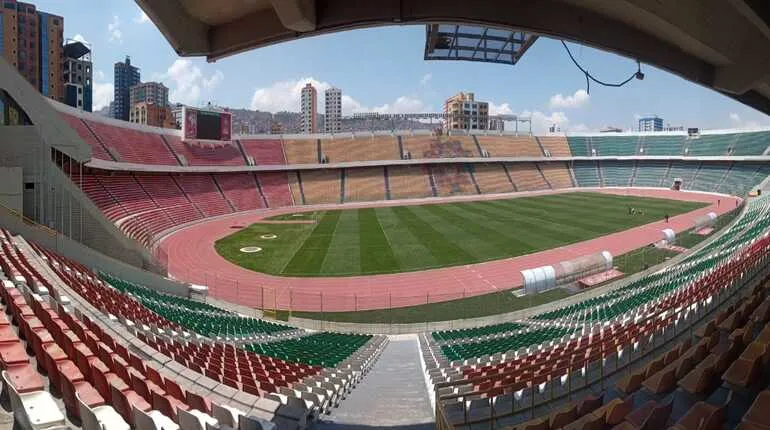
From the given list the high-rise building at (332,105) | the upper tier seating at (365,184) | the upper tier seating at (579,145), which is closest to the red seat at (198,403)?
the upper tier seating at (365,184)

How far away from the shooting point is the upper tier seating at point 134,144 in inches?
1462

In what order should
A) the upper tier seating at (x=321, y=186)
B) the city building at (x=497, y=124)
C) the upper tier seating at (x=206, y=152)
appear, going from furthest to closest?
1. the city building at (x=497, y=124)
2. the upper tier seating at (x=321, y=186)
3. the upper tier seating at (x=206, y=152)

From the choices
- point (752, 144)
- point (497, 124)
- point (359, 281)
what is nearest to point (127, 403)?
point (359, 281)

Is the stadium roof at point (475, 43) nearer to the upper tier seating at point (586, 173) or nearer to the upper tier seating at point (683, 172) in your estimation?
the upper tier seating at point (586, 173)

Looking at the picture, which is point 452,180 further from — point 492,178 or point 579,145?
point 579,145

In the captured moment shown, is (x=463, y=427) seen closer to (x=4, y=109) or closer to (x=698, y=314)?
(x=698, y=314)

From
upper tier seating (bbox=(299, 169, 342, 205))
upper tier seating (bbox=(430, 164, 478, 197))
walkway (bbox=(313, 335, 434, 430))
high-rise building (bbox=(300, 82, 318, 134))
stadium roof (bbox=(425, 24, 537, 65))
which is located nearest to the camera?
stadium roof (bbox=(425, 24, 537, 65))

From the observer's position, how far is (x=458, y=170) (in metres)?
63.7

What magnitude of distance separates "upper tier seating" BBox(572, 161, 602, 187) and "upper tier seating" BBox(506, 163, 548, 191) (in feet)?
21.9

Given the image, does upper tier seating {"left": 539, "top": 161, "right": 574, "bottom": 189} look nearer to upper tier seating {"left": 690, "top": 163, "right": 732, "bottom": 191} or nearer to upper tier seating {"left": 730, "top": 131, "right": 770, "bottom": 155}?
upper tier seating {"left": 690, "top": 163, "right": 732, "bottom": 191}

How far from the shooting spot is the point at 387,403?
7.55 m

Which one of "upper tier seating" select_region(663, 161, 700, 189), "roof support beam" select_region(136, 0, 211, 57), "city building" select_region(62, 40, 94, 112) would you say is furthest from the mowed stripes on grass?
"city building" select_region(62, 40, 94, 112)

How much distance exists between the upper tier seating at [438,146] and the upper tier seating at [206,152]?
79.4 feet

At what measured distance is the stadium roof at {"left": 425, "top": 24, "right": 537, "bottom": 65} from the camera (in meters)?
6.09
